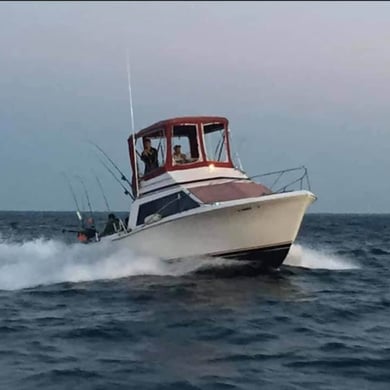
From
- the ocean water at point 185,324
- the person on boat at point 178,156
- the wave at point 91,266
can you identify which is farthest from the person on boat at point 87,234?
the person on boat at point 178,156

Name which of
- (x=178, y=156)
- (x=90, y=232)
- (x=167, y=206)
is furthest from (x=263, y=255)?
(x=90, y=232)

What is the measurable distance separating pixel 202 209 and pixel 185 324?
4.95m

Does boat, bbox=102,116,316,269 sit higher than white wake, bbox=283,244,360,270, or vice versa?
boat, bbox=102,116,316,269

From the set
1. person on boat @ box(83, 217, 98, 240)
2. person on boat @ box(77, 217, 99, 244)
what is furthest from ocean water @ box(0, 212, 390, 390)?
person on boat @ box(83, 217, 98, 240)

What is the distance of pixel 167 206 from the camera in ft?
52.2

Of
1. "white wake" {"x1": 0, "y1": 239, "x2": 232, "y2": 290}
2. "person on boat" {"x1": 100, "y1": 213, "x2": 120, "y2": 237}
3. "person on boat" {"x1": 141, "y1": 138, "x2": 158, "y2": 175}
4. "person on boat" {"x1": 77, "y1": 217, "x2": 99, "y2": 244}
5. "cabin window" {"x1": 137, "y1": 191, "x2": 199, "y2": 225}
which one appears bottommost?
"white wake" {"x1": 0, "y1": 239, "x2": 232, "y2": 290}

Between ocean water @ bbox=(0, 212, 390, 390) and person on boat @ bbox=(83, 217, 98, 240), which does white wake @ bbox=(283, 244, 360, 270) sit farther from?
person on boat @ bbox=(83, 217, 98, 240)

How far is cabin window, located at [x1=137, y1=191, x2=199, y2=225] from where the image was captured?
15.5 metres

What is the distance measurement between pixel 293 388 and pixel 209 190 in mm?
9138

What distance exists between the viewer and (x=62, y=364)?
25.7ft

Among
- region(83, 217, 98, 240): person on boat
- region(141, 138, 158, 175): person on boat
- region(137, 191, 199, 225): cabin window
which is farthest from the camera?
region(83, 217, 98, 240): person on boat

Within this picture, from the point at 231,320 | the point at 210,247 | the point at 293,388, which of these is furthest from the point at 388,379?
the point at 210,247

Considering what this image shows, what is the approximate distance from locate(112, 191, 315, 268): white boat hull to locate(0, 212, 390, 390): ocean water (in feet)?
1.20

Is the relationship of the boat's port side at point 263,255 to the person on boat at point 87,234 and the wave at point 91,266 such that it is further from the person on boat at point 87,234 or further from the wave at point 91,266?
the person on boat at point 87,234
